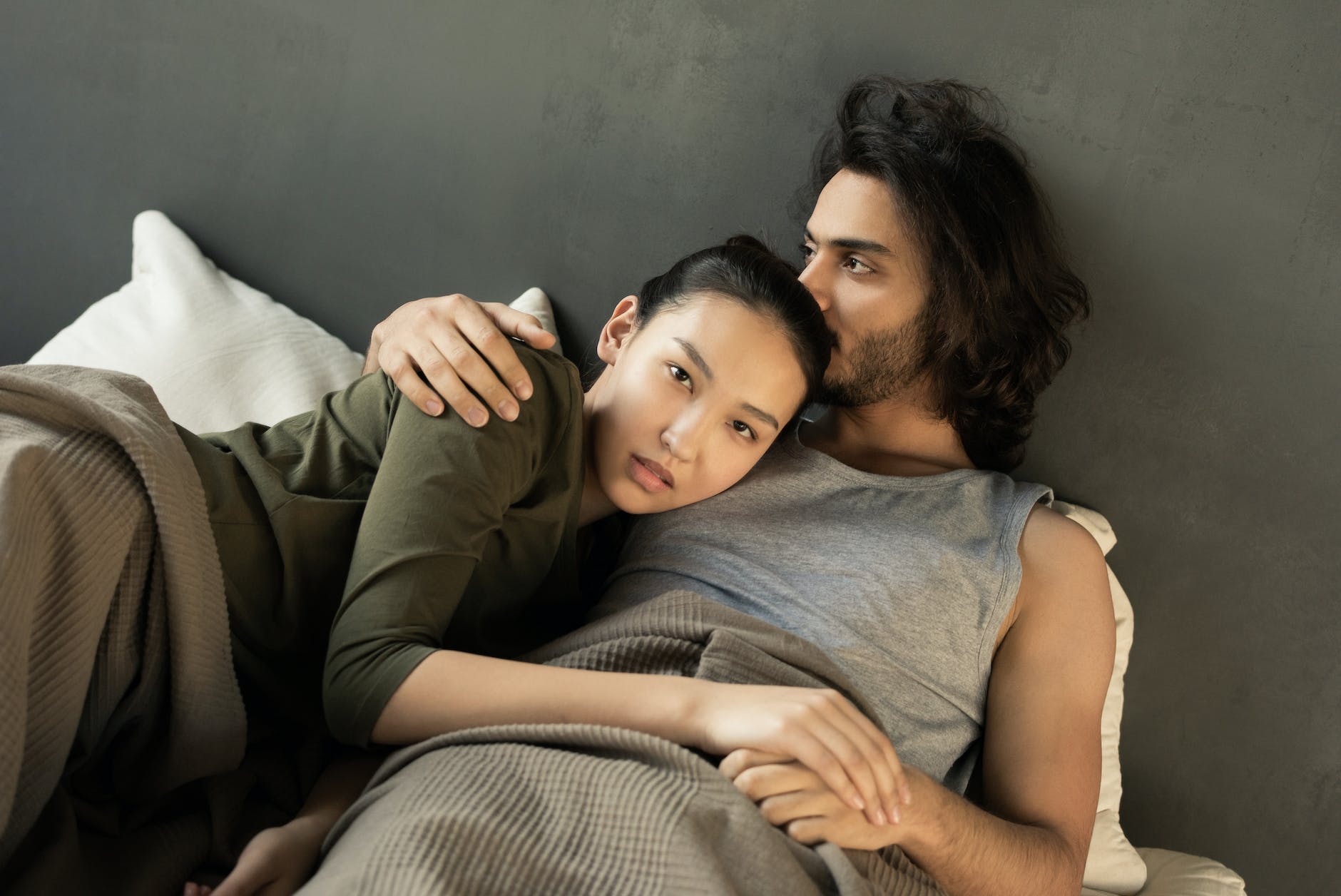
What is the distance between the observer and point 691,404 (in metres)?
1.37

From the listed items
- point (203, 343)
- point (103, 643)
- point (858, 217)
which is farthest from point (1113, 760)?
point (203, 343)

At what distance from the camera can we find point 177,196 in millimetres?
2039

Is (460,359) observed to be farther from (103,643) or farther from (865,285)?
(865,285)

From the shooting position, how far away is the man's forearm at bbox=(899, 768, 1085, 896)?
3.87 ft

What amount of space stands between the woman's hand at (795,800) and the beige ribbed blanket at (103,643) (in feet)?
1.93

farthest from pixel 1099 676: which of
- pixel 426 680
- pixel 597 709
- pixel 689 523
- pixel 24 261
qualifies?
pixel 24 261

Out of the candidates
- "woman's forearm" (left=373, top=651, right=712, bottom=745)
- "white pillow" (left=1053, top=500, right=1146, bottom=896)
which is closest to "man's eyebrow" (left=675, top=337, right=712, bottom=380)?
"woman's forearm" (left=373, top=651, right=712, bottom=745)

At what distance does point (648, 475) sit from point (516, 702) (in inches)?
15.3

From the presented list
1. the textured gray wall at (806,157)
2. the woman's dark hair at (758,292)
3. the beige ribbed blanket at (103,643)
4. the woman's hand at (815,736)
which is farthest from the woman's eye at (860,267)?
the beige ribbed blanket at (103,643)

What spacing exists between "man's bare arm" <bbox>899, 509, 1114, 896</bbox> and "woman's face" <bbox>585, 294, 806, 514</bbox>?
454 mm

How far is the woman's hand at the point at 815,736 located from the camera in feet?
3.48

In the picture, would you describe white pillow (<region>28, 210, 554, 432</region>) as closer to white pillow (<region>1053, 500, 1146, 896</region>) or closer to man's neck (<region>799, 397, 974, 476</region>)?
man's neck (<region>799, 397, 974, 476</region>)

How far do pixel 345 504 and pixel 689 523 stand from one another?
0.51m

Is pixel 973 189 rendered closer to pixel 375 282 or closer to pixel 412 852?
pixel 375 282
